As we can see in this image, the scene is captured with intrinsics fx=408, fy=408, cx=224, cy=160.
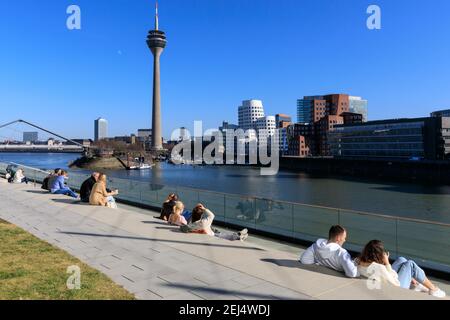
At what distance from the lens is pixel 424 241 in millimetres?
7805

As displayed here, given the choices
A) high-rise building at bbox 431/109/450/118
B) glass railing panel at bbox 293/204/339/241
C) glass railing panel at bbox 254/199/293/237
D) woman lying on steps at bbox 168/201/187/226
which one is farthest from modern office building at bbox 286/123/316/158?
glass railing panel at bbox 293/204/339/241

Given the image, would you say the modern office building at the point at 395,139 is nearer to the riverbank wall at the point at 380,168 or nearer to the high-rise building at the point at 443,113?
the riverbank wall at the point at 380,168

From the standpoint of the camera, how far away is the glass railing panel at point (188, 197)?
1314 centimetres

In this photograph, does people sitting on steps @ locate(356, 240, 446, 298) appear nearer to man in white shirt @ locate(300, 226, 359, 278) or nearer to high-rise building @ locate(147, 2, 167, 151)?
man in white shirt @ locate(300, 226, 359, 278)

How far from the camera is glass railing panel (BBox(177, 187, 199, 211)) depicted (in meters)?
13.1

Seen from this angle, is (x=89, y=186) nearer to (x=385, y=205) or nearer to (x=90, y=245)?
(x=90, y=245)

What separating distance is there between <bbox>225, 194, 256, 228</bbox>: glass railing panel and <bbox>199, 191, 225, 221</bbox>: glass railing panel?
199 mm

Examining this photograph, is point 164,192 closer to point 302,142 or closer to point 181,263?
point 181,263

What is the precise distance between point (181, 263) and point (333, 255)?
98.4 inches

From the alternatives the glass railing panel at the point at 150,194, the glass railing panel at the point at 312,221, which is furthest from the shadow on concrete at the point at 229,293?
the glass railing panel at the point at 150,194

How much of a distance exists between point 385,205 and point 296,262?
39951 mm

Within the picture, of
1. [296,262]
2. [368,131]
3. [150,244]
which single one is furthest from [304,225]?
[368,131]

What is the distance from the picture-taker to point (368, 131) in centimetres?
11456

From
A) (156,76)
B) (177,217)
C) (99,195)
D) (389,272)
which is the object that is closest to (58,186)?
(99,195)
